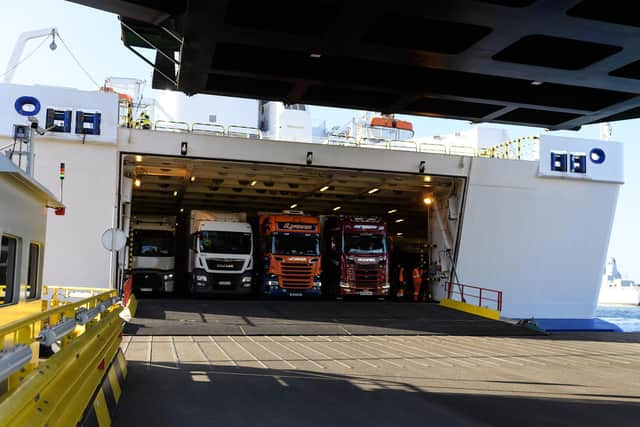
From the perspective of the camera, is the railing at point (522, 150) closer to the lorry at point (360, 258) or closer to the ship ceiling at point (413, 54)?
the lorry at point (360, 258)

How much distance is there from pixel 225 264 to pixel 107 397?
17469 mm

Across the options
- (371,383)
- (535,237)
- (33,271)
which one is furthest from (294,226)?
(33,271)

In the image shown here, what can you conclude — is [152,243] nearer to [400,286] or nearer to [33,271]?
[400,286]

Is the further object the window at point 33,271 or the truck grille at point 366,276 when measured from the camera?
the truck grille at point 366,276

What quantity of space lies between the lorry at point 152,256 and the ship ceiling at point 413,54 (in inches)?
573

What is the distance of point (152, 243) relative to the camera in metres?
26.6

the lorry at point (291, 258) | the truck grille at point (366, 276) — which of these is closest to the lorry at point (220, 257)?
the lorry at point (291, 258)

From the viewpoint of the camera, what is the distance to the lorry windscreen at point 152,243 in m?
26.4

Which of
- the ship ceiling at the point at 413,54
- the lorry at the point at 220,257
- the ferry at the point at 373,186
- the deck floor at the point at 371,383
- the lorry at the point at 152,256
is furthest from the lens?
the lorry at the point at 152,256

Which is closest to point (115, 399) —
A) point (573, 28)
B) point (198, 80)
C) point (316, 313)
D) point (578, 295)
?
point (198, 80)

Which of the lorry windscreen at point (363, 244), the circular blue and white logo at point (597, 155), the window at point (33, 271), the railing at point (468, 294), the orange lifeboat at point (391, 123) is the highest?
the orange lifeboat at point (391, 123)

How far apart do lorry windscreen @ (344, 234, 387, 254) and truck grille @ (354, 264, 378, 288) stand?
643mm

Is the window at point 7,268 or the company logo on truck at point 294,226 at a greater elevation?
the company logo on truck at point 294,226

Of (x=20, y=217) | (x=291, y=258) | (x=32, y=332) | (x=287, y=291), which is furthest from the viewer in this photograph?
(x=291, y=258)
